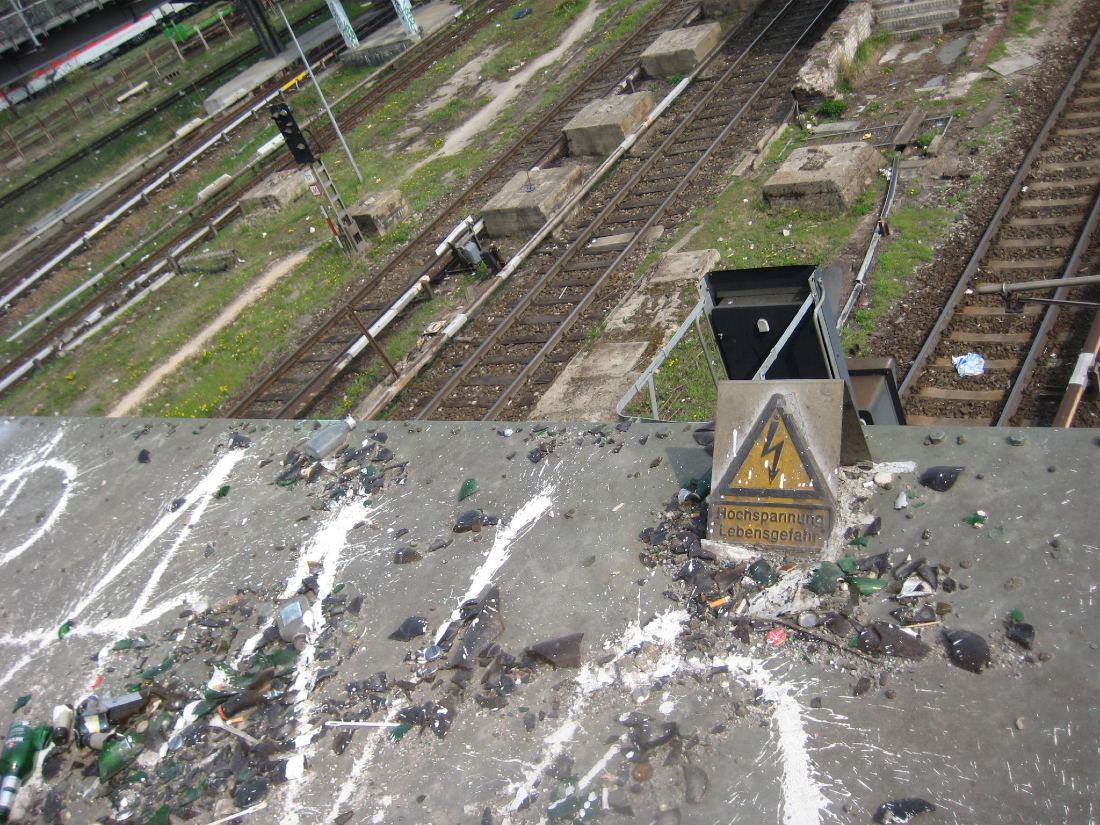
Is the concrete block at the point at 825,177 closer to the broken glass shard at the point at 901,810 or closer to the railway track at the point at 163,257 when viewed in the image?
the broken glass shard at the point at 901,810

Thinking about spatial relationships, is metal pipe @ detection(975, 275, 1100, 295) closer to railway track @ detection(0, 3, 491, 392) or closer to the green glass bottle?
the green glass bottle

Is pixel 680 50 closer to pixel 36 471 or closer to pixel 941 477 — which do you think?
pixel 36 471

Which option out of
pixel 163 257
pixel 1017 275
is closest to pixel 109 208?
pixel 163 257

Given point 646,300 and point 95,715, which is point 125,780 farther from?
point 646,300

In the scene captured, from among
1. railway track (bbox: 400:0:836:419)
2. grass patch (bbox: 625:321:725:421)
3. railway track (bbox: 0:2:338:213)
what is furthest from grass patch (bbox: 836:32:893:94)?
railway track (bbox: 0:2:338:213)

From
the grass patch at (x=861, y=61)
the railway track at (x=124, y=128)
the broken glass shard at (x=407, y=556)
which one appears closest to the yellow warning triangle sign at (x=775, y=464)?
the broken glass shard at (x=407, y=556)
